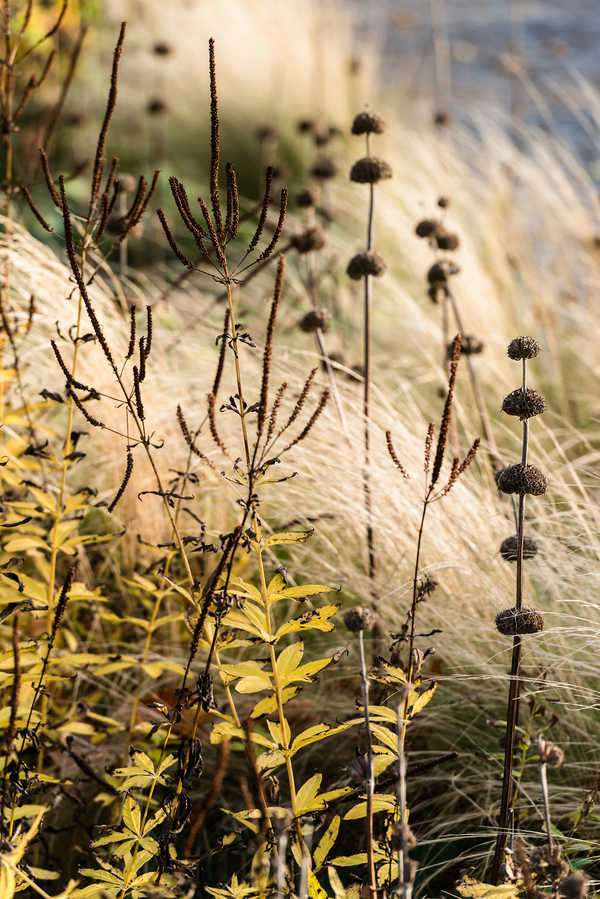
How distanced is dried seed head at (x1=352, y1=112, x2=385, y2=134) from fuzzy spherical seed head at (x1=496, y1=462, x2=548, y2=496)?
0.90 m

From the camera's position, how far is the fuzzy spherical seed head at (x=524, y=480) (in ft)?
4.03

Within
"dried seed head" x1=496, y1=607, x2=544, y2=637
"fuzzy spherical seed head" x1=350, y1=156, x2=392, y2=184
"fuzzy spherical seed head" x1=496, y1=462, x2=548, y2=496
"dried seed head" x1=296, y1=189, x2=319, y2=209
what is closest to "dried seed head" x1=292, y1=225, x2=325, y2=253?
"dried seed head" x1=296, y1=189, x2=319, y2=209

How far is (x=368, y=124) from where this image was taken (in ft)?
6.04

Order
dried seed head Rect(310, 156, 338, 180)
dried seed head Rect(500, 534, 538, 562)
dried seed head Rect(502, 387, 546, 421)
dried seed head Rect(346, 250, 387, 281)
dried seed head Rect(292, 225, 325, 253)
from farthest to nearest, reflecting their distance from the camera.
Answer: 1. dried seed head Rect(310, 156, 338, 180)
2. dried seed head Rect(292, 225, 325, 253)
3. dried seed head Rect(346, 250, 387, 281)
4. dried seed head Rect(500, 534, 538, 562)
5. dried seed head Rect(502, 387, 546, 421)

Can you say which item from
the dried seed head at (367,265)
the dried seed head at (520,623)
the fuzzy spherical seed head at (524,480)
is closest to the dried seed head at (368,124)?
the dried seed head at (367,265)

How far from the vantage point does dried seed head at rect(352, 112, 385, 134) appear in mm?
1843

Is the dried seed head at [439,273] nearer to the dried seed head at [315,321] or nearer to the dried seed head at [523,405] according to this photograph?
the dried seed head at [315,321]

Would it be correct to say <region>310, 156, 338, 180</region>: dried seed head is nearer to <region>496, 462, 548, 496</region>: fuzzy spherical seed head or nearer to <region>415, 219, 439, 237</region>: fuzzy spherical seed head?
<region>415, 219, 439, 237</region>: fuzzy spherical seed head

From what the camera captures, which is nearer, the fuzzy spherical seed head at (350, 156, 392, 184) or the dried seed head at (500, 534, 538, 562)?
the dried seed head at (500, 534, 538, 562)

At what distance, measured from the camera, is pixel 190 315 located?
3.16m

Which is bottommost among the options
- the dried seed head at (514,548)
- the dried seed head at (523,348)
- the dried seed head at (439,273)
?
the dried seed head at (514,548)

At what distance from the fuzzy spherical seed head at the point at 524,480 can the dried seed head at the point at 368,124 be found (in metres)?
0.90

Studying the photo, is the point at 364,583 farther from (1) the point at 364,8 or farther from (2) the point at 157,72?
(1) the point at 364,8

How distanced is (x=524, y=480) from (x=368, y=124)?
36.6 inches
